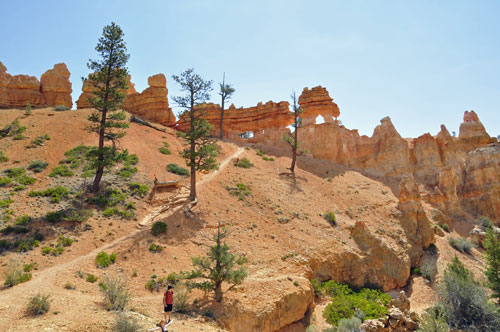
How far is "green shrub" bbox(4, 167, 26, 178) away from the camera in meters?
26.5

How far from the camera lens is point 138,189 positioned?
89.6 feet

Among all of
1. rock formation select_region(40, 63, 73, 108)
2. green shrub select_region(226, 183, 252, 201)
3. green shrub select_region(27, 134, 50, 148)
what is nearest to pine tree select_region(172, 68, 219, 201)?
green shrub select_region(226, 183, 252, 201)

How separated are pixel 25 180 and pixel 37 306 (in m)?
17.7

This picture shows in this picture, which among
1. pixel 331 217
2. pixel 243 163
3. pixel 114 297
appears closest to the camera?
pixel 114 297

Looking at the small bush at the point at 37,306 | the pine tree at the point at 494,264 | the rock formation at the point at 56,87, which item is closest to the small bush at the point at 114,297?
the small bush at the point at 37,306

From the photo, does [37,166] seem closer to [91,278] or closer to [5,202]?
[5,202]

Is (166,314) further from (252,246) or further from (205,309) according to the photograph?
(252,246)

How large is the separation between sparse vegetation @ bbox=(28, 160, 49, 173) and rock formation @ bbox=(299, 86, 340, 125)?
32755mm

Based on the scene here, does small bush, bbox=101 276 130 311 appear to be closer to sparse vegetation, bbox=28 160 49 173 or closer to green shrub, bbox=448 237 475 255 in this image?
sparse vegetation, bbox=28 160 49 173

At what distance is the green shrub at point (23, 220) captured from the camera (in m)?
20.5

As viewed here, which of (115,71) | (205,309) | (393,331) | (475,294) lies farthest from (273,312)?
(115,71)

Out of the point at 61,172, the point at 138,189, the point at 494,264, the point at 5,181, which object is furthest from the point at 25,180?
the point at 494,264

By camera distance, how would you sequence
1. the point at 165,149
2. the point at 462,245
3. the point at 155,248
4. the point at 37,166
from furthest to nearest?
1. the point at 165,149
2. the point at 462,245
3. the point at 37,166
4. the point at 155,248

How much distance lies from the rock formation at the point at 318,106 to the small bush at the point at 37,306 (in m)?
39.3
